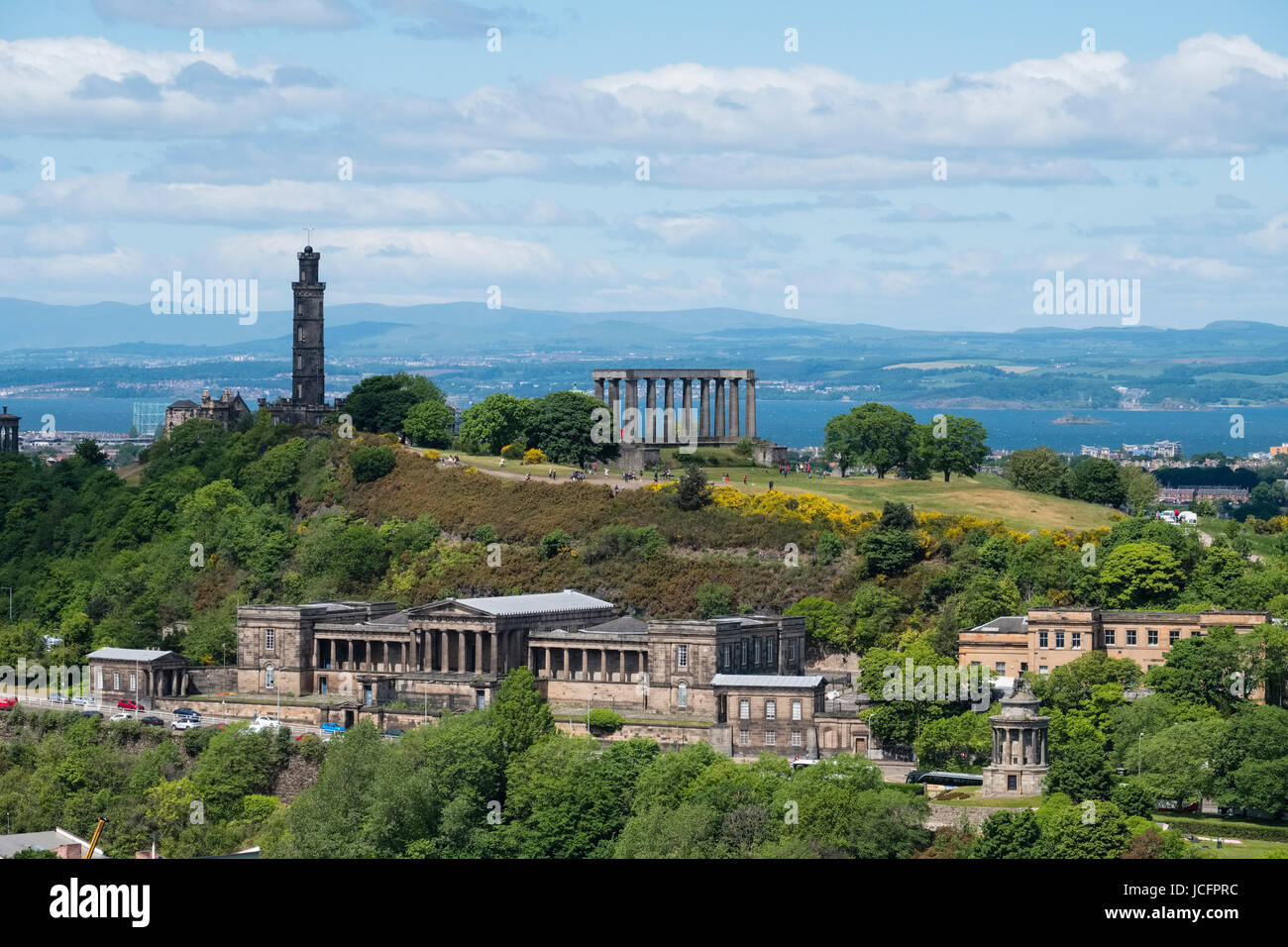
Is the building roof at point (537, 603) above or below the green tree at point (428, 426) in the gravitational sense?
below

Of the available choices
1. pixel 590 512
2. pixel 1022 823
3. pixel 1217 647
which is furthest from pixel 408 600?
pixel 1022 823

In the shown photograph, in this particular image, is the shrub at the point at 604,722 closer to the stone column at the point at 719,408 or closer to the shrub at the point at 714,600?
the shrub at the point at 714,600

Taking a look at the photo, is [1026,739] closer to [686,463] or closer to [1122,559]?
[1122,559]

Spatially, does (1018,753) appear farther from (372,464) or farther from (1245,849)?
(372,464)

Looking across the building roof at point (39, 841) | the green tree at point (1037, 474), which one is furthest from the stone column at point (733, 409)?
the building roof at point (39, 841)

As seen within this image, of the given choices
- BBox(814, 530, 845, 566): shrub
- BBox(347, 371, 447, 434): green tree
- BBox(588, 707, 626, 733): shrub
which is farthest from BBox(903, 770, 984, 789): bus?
BBox(347, 371, 447, 434): green tree
